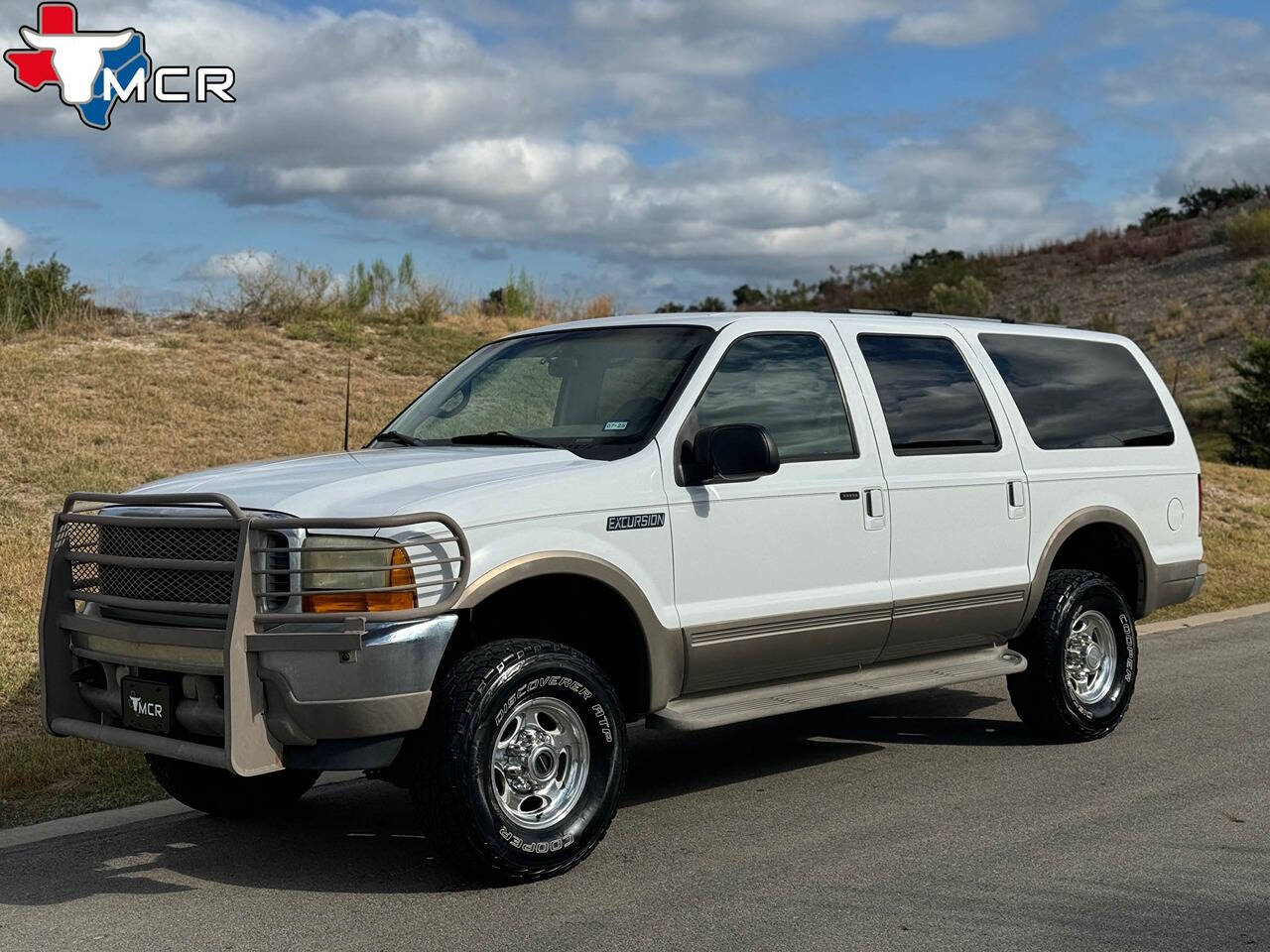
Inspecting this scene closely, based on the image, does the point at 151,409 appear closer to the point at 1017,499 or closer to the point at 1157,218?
the point at 1017,499

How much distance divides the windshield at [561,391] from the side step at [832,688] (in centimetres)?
113

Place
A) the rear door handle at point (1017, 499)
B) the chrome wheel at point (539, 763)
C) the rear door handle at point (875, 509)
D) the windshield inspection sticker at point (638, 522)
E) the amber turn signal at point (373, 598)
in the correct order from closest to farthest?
the amber turn signal at point (373, 598), the chrome wheel at point (539, 763), the windshield inspection sticker at point (638, 522), the rear door handle at point (875, 509), the rear door handle at point (1017, 499)

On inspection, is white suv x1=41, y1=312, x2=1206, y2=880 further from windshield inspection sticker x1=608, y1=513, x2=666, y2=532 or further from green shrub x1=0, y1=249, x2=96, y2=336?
green shrub x1=0, y1=249, x2=96, y2=336

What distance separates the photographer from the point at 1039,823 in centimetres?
621

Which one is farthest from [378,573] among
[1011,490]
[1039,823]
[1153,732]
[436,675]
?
[1153,732]

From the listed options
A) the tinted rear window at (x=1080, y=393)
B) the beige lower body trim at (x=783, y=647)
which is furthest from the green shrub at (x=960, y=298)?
the beige lower body trim at (x=783, y=647)

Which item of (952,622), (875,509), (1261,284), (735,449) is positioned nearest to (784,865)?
(735,449)

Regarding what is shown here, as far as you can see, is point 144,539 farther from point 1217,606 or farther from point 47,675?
point 1217,606

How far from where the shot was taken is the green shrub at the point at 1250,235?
144ft

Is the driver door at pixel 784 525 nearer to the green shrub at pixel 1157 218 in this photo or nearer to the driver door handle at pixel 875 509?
the driver door handle at pixel 875 509

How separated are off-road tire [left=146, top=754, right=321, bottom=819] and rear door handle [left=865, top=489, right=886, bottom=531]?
2678 mm

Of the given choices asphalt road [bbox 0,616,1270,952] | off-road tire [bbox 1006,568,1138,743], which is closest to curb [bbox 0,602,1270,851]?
asphalt road [bbox 0,616,1270,952]

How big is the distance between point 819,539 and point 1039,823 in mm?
1484

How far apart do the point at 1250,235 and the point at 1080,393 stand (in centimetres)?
3995
